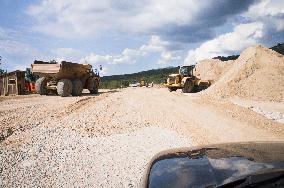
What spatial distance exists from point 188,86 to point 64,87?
11.3 meters

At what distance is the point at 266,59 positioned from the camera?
26.9m

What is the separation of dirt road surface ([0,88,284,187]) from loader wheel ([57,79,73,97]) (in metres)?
7.53

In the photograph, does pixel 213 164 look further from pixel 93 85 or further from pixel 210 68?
pixel 210 68

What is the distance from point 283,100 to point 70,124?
1453cm

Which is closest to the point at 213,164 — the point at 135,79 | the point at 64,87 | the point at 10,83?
the point at 64,87

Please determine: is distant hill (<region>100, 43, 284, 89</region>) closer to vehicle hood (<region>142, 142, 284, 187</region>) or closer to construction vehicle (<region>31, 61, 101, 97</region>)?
construction vehicle (<region>31, 61, 101, 97</region>)

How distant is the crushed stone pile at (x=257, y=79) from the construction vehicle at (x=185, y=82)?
186 inches

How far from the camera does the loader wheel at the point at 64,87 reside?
23844mm

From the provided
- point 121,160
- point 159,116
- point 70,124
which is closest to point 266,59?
point 159,116

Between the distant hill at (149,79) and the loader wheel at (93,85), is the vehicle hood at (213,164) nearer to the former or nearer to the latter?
the loader wheel at (93,85)

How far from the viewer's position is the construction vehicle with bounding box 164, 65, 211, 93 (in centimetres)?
3027

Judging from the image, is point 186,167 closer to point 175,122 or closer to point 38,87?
point 175,122

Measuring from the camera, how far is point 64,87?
23.9 meters

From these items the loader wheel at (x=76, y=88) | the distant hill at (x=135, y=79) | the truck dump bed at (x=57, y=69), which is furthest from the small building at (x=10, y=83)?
the distant hill at (x=135, y=79)
